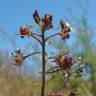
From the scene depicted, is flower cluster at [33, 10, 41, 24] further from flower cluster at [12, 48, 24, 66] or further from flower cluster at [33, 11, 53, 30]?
flower cluster at [12, 48, 24, 66]

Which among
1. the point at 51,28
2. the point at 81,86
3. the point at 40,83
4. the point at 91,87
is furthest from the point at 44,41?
the point at 91,87

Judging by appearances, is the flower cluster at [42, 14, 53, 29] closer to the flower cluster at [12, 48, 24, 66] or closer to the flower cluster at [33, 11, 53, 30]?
the flower cluster at [33, 11, 53, 30]

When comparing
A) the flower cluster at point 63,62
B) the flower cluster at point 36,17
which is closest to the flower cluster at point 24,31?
the flower cluster at point 36,17

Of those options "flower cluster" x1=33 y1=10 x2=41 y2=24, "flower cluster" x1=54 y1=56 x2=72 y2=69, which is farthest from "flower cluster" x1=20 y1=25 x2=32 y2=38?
"flower cluster" x1=54 y1=56 x2=72 y2=69

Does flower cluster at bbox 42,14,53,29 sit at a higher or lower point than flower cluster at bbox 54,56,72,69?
higher

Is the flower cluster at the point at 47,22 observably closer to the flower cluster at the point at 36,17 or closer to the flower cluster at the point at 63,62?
the flower cluster at the point at 36,17

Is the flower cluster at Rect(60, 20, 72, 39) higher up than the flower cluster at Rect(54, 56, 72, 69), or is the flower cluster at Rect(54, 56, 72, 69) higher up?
the flower cluster at Rect(60, 20, 72, 39)

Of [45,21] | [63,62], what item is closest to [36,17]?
[45,21]

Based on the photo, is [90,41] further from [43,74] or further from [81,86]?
[43,74]

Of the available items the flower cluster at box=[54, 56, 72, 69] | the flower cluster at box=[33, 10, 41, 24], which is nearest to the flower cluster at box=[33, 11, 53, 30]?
the flower cluster at box=[33, 10, 41, 24]

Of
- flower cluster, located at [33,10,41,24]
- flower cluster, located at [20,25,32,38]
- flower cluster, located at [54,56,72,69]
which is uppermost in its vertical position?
flower cluster, located at [33,10,41,24]

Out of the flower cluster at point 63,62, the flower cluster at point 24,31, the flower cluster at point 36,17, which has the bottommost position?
the flower cluster at point 63,62
